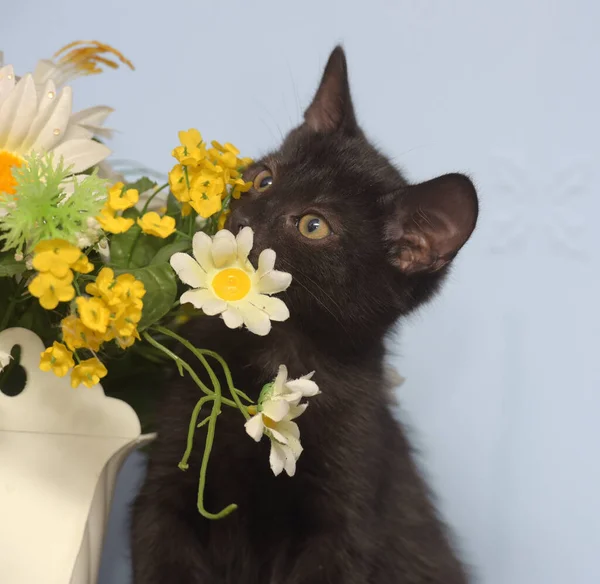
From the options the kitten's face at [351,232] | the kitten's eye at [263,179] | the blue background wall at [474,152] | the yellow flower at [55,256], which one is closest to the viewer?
the yellow flower at [55,256]

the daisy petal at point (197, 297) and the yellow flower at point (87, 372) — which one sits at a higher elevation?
the daisy petal at point (197, 297)

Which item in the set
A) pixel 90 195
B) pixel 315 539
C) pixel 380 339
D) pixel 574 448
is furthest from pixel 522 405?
pixel 90 195

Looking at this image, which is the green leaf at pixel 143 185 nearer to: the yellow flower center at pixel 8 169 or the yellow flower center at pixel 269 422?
the yellow flower center at pixel 8 169

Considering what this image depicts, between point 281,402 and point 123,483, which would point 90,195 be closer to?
point 281,402

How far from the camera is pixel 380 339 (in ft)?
2.94

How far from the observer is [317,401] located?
0.85 m

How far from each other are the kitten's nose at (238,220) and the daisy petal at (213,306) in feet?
0.64

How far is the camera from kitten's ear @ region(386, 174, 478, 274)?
0.76 meters

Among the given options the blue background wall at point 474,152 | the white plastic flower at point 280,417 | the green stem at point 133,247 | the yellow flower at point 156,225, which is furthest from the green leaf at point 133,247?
the blue background wall at point 474,152

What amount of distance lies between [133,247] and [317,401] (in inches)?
11.6

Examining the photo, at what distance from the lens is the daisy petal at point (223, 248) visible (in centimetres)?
63

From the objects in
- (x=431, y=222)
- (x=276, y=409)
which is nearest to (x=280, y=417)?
(x=276, y=409)

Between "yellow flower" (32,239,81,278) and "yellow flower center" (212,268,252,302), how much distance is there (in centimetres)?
13

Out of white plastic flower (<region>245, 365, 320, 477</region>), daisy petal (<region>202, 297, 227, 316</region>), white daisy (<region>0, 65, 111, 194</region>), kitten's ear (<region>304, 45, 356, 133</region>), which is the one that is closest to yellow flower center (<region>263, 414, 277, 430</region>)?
white plastic flower (<region>245, 365, 320, 477</region>)
